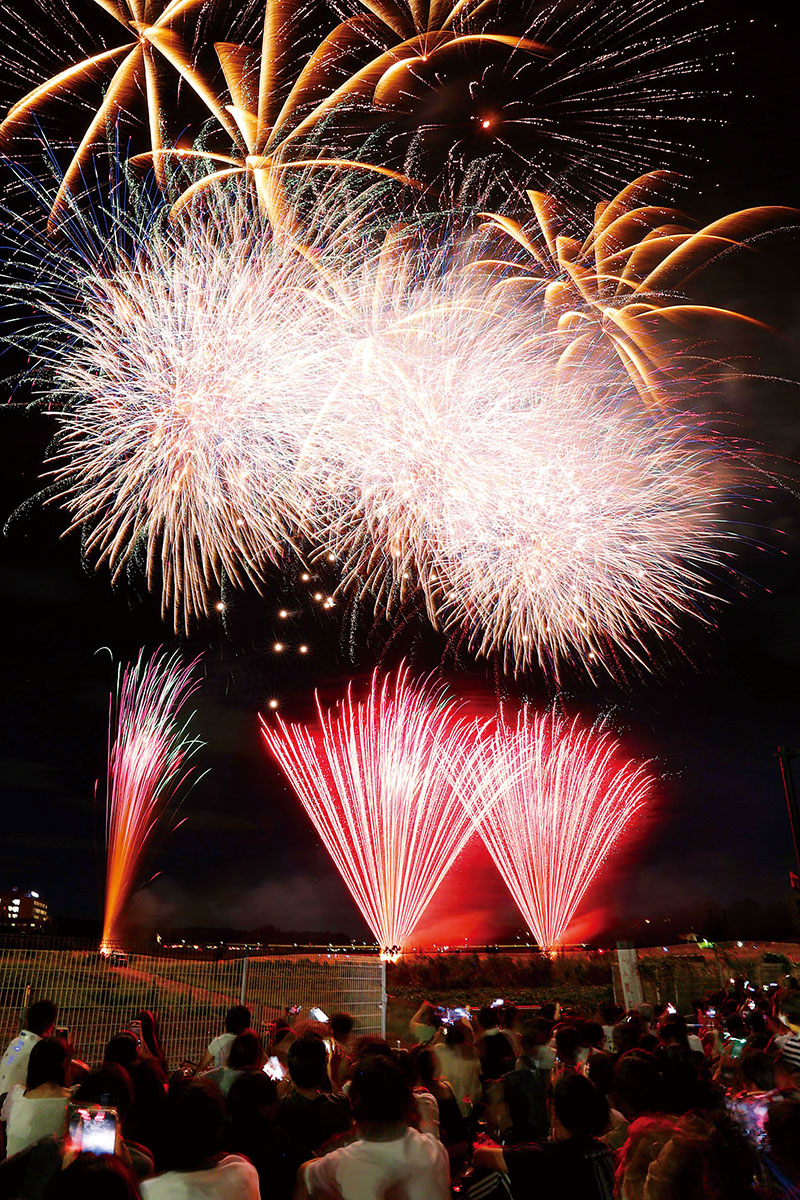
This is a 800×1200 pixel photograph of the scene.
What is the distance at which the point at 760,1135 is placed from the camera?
12.3 feet

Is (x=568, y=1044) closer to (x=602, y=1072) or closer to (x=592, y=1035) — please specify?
(x=592, y=1035)

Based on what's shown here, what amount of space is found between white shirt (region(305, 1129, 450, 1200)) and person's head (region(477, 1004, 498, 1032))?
517 centimetres

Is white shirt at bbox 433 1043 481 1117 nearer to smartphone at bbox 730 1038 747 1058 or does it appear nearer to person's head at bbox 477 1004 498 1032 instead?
person's head at bbox 477 1004 498 1032

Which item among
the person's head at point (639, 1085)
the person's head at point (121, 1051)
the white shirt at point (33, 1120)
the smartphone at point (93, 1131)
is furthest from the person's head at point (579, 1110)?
the person's head at point (121, 1051)

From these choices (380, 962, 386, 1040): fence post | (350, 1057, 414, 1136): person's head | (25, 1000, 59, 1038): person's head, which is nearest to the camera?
(350, 1057, 414, 1136): person's head

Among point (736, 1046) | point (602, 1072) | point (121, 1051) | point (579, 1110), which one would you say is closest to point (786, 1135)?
point (579, 1110)

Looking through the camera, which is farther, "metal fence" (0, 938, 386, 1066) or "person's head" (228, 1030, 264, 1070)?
"metal fence" (0, 938, 386, 1066)

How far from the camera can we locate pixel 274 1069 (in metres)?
7.52

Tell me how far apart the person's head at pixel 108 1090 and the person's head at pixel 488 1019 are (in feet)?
14.7

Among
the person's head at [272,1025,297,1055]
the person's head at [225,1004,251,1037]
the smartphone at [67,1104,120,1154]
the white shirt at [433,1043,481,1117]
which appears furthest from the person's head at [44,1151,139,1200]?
the person's head at [272,1025,297,1055]

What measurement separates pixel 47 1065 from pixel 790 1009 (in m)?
5.99

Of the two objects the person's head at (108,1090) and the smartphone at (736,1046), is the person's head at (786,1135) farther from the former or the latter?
the smartphone at (736,1046)

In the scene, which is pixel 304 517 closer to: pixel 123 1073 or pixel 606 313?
pixel 606 313

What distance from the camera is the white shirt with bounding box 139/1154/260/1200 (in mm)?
3582
